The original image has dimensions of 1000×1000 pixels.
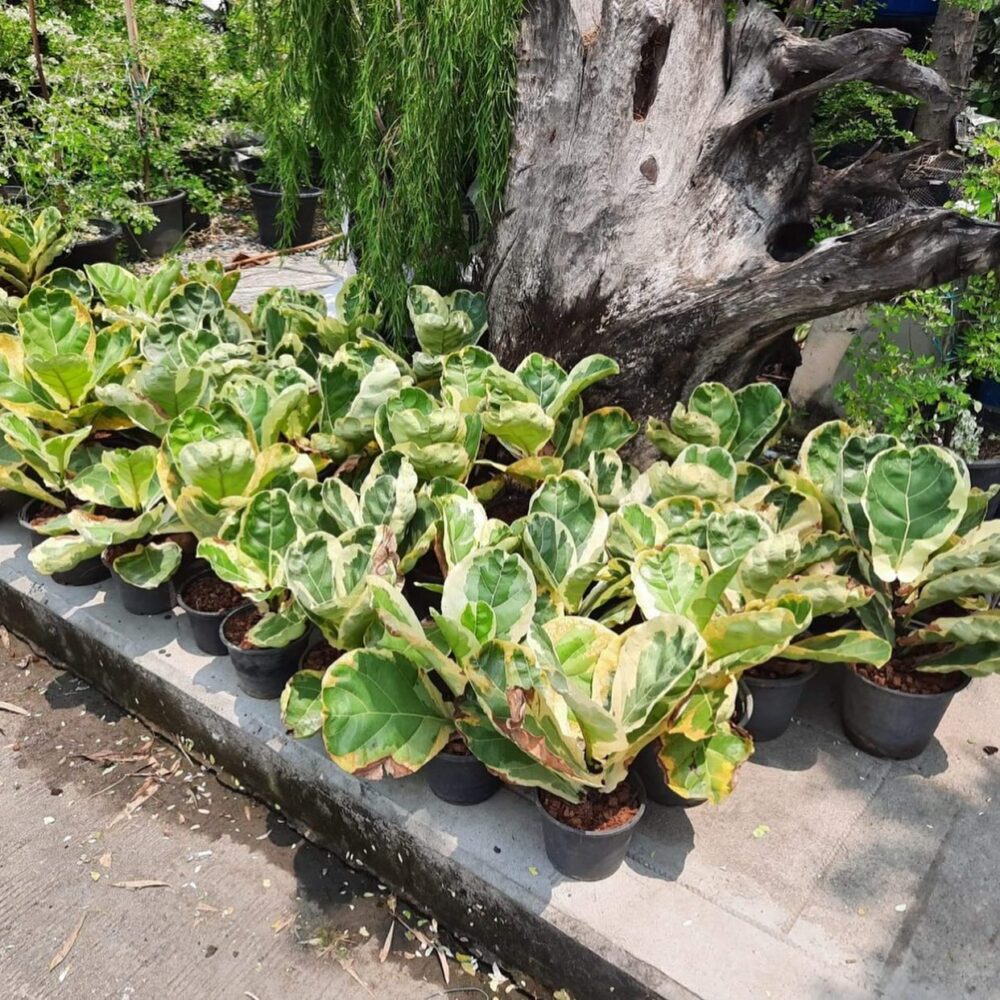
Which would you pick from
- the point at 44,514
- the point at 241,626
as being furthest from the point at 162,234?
the point at 241,626

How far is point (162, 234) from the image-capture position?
6.39 m

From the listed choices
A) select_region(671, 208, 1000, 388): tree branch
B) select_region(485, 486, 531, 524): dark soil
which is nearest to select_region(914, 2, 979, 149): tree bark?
select_region(671, 208, 1000, 388): tree branch

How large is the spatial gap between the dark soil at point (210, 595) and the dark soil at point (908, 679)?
1.57 meters

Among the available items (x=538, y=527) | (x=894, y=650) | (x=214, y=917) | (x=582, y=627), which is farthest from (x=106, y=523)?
(x=894, y=650)

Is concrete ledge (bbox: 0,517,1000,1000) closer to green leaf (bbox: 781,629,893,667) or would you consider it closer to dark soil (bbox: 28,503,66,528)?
green leaf (bbox: 781,629,893,667)

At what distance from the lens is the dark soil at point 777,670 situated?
6.86 feet

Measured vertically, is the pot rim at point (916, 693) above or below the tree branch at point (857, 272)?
below

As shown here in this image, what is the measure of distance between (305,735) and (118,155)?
5.25 meters

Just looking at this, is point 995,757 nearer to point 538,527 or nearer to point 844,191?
point 538,527

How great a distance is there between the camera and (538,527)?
2.02m

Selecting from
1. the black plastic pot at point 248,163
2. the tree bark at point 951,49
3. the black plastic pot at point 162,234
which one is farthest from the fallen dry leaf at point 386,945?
the black plastic pot at point 248,163

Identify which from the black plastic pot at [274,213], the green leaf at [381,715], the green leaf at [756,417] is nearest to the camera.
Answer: the green leaf at [381,715]

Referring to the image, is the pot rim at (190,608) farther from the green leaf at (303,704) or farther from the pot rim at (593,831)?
the pot rim at (593,831)

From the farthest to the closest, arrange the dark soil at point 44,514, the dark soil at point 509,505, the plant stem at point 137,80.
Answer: the plant stem at point 137,80
the dark soil at point 44,514
the dark soil at point 509,505
